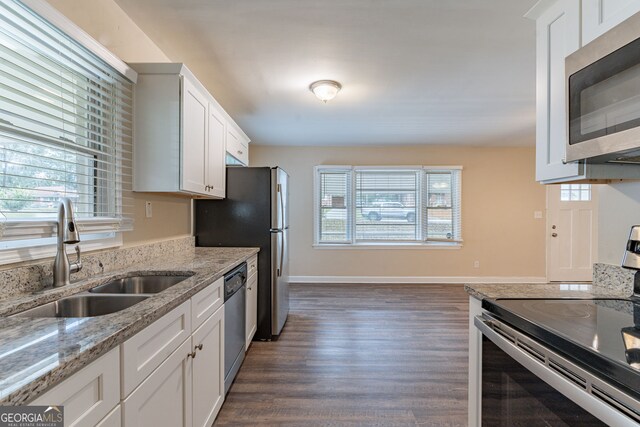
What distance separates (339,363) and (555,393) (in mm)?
1836

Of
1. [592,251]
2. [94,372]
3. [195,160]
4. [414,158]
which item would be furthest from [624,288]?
[592,251]

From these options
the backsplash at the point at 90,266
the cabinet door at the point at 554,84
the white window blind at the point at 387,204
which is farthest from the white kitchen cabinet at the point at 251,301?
the white window blind at the point at 387,204

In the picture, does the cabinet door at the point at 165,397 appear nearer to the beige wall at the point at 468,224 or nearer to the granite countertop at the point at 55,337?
the granite countertop at the point at 55,337

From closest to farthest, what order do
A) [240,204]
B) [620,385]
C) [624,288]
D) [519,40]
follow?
[620,385], [624,288], [519,40], [240,204]

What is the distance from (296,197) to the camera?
520cm

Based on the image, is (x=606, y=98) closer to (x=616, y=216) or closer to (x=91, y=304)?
(x=616, y=216)

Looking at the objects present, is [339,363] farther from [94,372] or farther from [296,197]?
[296,197]

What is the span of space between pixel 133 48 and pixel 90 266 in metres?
1.41

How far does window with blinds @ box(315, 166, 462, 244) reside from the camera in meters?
5.18

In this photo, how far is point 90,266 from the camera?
1573mm

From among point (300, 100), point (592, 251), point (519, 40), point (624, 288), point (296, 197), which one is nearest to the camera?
point (624, 288)

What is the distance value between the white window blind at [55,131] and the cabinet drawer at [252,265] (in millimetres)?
961

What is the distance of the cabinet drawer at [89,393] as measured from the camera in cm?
67

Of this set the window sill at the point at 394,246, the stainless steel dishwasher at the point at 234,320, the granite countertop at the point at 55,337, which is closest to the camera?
the granite countertop at the point at 55,337
